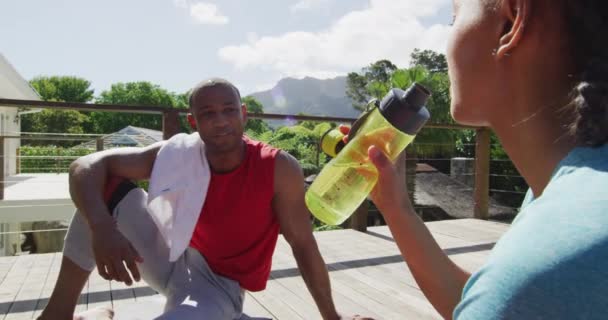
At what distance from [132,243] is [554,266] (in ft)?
4.51

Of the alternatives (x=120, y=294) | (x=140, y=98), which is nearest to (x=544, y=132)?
(x=120, y=294)

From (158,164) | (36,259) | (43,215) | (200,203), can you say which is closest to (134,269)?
(200,203)

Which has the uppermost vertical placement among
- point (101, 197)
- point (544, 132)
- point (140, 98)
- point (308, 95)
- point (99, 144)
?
Answer: point (308, 95)

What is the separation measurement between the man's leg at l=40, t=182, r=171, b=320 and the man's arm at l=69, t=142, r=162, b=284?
90 mm

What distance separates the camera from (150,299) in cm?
206

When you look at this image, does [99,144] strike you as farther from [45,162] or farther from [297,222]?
[45,162]

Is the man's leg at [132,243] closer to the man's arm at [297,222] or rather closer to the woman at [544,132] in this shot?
the man's arm at [297,222]

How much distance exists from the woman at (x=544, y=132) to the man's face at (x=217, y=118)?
3.28 ft

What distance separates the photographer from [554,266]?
35 centimetres

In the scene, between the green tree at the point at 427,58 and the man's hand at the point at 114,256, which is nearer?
the man's hand at the point at 114,256

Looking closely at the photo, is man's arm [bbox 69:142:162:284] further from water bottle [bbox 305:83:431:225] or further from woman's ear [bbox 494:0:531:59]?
woman's ear [bbox 494:0:531:59]

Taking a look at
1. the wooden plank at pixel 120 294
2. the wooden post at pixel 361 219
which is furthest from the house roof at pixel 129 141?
the wooden plank at pixel 120 294

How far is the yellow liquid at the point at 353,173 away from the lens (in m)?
0.88

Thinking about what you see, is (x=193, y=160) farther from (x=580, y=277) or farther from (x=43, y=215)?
(x=43, y=215)
